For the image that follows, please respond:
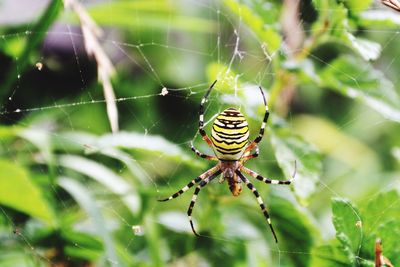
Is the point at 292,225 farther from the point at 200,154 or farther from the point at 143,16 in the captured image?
the point at 143,16

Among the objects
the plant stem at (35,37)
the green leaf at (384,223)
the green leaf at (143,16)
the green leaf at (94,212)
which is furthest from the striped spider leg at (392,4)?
the green leaf at (143,16)

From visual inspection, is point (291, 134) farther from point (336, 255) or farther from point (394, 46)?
point (394, 46)

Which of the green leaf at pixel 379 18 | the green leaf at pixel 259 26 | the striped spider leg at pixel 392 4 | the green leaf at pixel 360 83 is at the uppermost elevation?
the striped spider leg at pixel 392 4

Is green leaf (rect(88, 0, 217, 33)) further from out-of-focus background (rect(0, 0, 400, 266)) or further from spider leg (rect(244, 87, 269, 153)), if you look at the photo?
spider leg (rect(244, 87, 269, 153))

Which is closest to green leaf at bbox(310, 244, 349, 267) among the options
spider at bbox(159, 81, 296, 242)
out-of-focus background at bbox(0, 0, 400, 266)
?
out-of-focus background at bbox(0, 0, 400, 266)

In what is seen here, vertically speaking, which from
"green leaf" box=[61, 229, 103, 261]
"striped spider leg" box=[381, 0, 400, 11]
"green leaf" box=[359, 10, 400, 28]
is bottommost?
"green leaf" box=[61, 229, 103, 261]

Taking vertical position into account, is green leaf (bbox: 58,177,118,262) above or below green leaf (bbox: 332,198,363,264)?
below

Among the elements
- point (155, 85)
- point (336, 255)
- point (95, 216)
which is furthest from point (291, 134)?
point (155, 85)

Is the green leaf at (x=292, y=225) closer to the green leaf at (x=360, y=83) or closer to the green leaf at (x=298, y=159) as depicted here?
the green leaf at (x=298, y=159)
